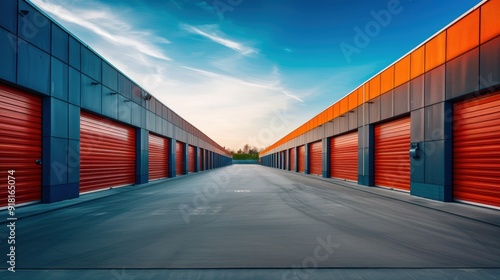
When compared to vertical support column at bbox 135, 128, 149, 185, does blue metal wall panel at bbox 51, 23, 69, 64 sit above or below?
above

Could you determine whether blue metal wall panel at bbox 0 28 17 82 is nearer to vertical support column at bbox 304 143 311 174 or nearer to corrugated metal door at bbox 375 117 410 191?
corrugated metal door at bbox 375 117 410 191

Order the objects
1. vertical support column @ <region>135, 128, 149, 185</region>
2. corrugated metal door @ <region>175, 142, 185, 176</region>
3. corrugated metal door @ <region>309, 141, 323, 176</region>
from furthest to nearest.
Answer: corrugated metal door @ <region>309, 141, 323, 176</region> → corrugated metal door @ <region>175, 142, 185, 176</region> → vertical support column @ <region>135, 128, 149, 185</region>

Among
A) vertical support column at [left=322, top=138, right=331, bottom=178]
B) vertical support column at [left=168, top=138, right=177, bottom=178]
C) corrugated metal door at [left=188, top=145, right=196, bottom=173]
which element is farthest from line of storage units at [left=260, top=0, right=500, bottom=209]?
corrugated metal door at [left=188, top=145, right=196, bottom=173]

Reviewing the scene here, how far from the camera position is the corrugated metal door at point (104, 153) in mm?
11938

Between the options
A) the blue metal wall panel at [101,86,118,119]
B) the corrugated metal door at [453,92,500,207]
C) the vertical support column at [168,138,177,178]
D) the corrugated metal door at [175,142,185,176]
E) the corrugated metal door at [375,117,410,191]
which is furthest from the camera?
the corrugated metal door at [175,142,185,176]

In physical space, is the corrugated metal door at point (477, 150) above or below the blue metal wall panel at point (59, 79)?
below

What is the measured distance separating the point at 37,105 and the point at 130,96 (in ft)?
23.6

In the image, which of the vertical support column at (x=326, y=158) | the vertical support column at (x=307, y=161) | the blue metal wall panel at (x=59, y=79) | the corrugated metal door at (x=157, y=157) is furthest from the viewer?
the vertical support column at (x=307, y=161)

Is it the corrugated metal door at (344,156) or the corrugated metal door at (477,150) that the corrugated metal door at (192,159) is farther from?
the corrugated metal door at (477,150)

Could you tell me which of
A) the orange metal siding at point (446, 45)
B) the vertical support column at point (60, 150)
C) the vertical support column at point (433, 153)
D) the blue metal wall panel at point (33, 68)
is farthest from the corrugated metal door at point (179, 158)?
the vertical support column at point (433, 153)

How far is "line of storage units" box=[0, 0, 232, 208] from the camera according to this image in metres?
8.19

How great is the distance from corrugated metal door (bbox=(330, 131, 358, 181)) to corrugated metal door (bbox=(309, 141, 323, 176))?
339 cm

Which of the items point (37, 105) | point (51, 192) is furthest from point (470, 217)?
point (37, 105)

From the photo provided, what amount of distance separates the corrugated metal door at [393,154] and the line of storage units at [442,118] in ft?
0.17
